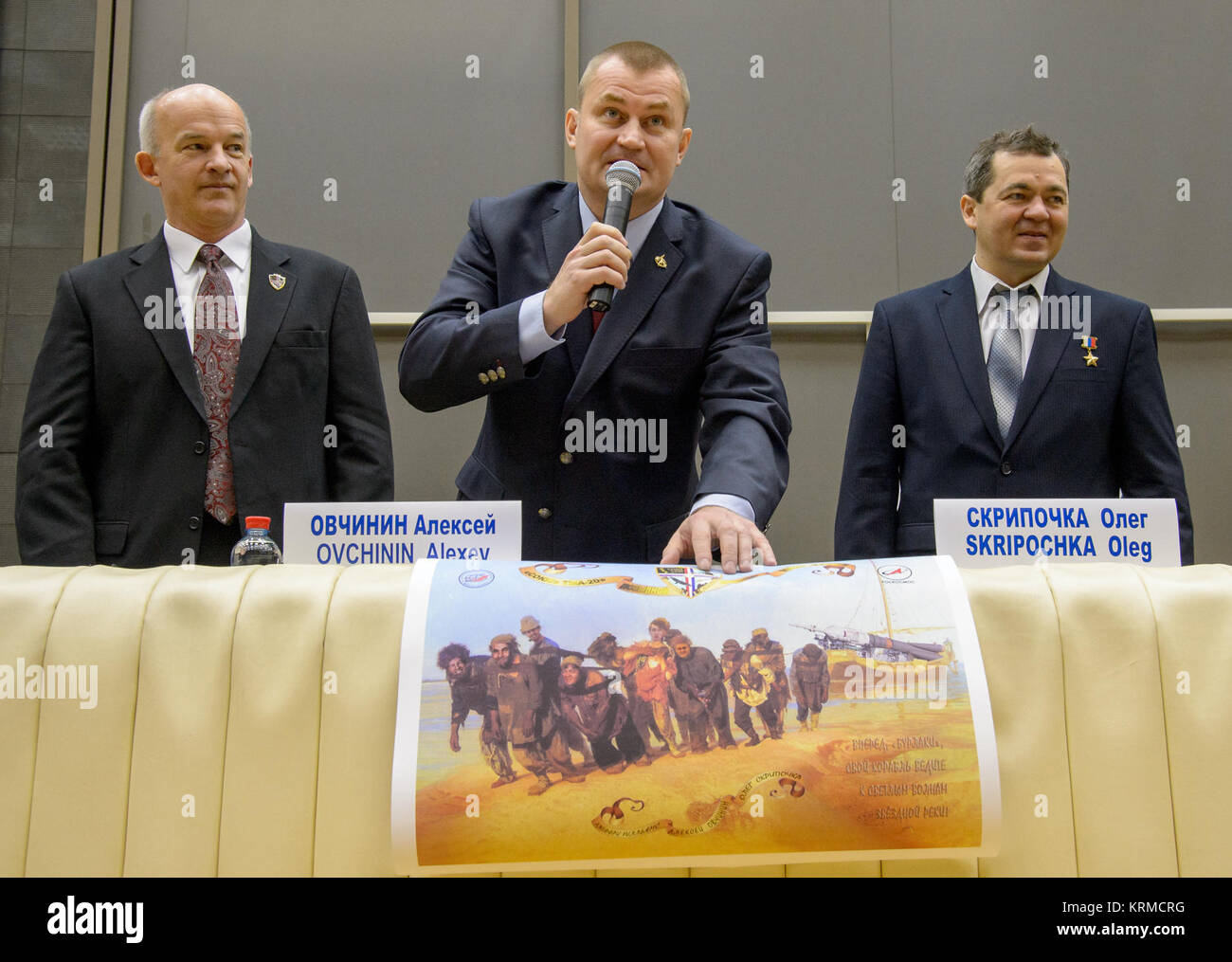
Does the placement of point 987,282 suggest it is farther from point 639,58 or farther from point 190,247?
point 190,247

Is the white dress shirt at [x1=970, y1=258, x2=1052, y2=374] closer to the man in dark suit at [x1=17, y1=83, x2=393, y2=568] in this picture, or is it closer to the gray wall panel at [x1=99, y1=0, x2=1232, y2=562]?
the man in dark suit at [x1=17, y1=83, x2=393, y2=568]

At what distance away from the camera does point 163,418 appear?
171 centimetres

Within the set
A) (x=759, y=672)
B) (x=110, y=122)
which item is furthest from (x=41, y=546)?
(x=110, y=122)

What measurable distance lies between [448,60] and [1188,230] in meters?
2.39

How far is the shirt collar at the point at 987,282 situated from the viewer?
1994 mm

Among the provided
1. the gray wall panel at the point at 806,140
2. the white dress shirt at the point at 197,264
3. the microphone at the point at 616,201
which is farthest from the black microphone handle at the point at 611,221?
the gray wall panel at the point at 806,140

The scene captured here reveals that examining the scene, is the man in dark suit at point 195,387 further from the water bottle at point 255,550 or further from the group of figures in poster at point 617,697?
the group of figures in poster at point 617,697

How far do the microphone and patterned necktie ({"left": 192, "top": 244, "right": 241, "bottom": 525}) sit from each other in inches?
28.1

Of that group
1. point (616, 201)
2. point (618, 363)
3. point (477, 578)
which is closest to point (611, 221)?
point (616, 201)

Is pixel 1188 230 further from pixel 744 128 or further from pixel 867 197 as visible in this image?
pixel 744 128

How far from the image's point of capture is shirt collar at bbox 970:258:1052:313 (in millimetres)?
1994

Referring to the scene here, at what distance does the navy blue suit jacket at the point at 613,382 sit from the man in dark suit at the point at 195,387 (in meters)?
0.33
